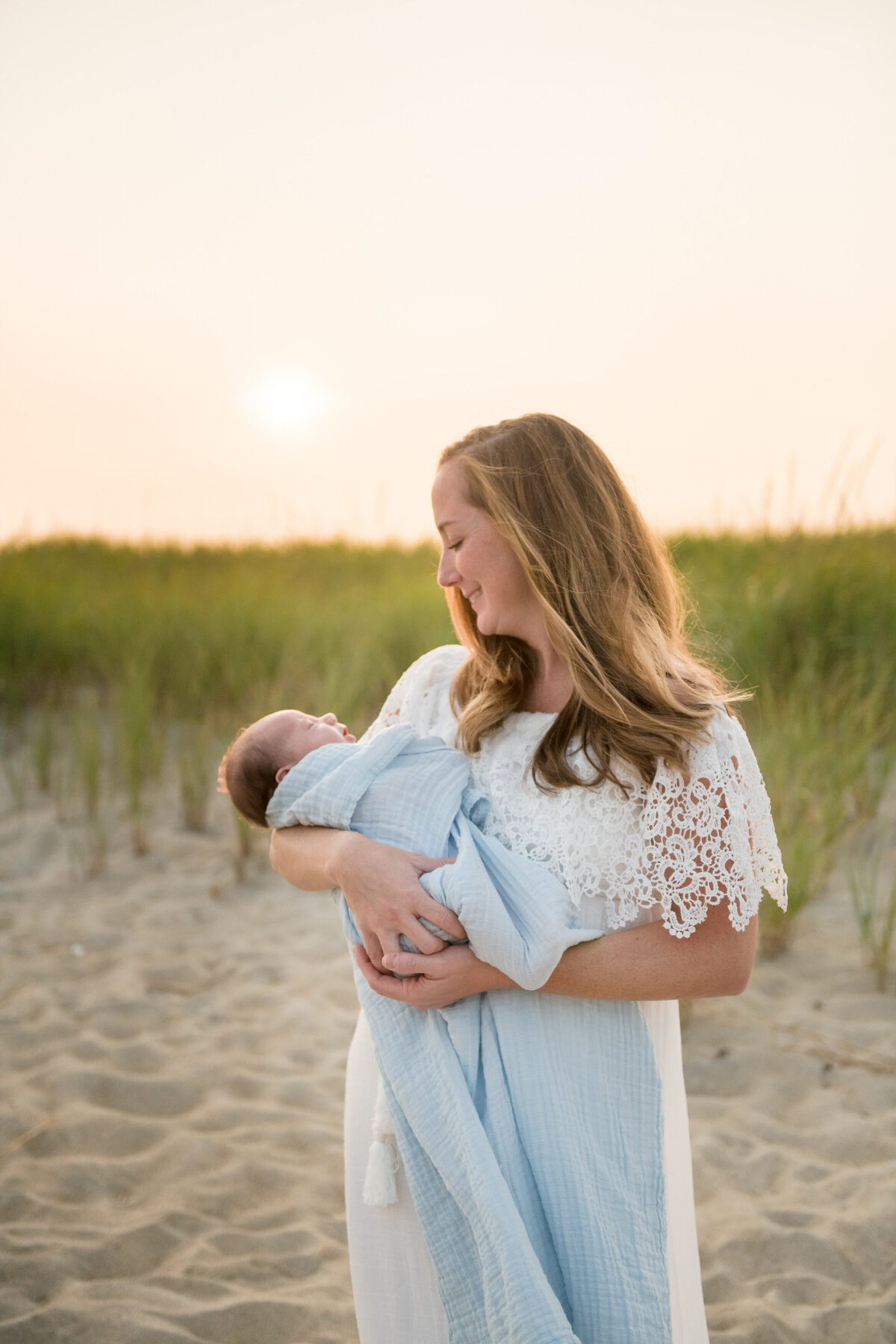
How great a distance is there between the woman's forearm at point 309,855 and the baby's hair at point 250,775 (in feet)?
0.45

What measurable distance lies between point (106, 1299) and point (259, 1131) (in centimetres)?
76

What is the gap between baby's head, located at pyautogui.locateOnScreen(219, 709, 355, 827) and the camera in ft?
6.42

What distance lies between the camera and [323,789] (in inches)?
67.7

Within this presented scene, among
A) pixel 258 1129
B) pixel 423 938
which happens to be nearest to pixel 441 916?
pixel 423 938

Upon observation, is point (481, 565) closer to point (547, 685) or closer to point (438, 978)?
point (547, 685)

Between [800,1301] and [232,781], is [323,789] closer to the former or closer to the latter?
[232,781]

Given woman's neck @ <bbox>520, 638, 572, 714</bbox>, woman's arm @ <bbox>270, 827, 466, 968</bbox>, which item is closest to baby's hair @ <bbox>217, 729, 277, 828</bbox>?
woman's arm @ <bbox>270, 827, 466, 968</bbox>

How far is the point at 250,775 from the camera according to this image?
1.97 m

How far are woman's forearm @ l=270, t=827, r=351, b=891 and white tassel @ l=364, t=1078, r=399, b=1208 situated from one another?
365mm

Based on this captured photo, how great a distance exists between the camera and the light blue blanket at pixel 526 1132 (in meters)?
1.39

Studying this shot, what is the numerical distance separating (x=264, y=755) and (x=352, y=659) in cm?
405

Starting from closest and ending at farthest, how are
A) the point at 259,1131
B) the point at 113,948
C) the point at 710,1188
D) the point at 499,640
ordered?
the point at 499,640 < the point at 710,1188 < the point at 259,1131 < the point at 113,948

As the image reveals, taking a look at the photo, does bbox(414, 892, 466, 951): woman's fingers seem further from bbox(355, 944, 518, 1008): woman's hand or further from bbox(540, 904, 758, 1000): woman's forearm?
bbox(540, 904, 758, 1000): woman's forearm

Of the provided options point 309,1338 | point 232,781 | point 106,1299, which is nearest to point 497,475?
point 232,781
